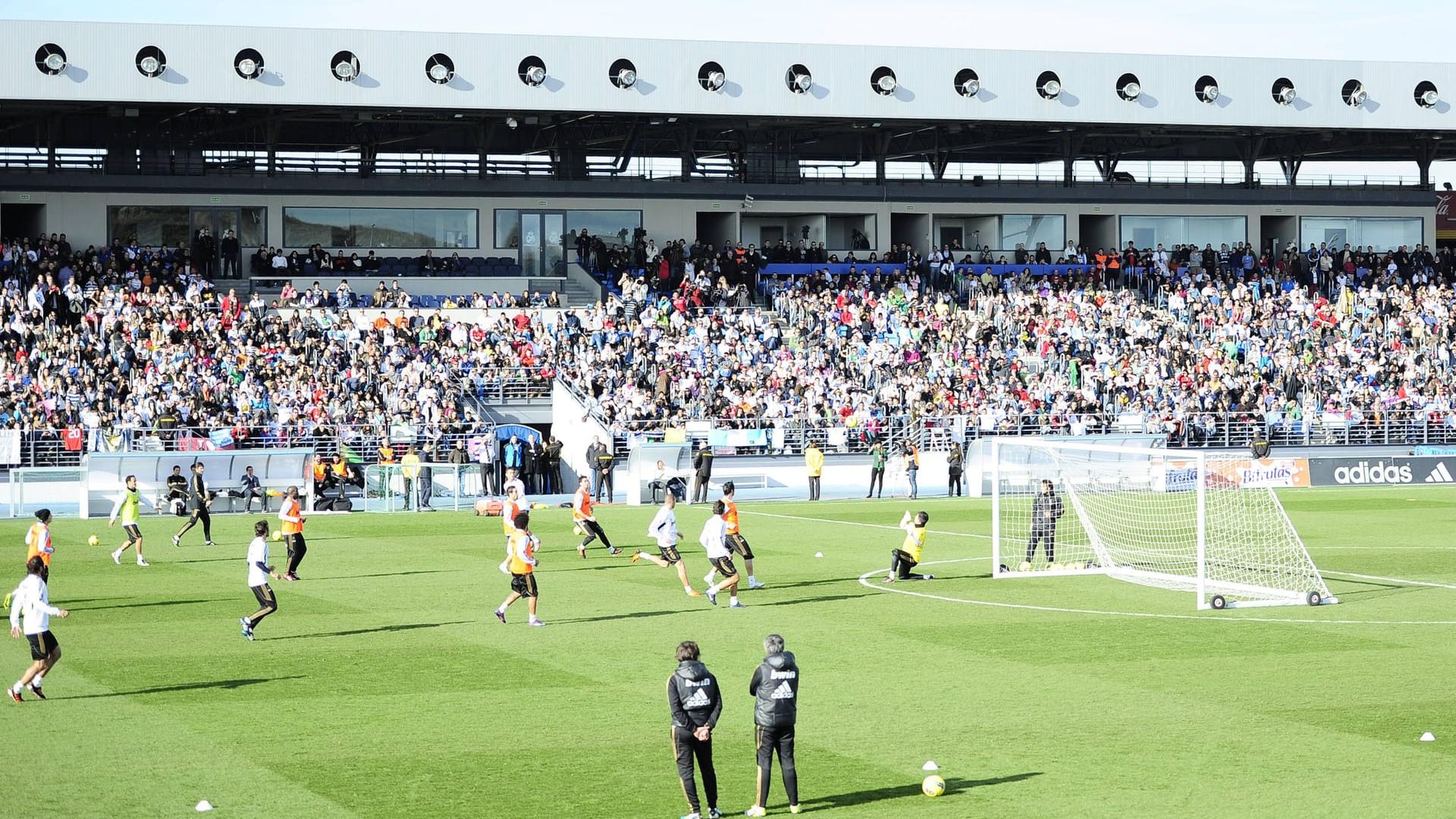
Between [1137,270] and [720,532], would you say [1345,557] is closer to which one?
[720,532]

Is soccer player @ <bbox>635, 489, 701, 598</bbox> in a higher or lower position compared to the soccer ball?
higher

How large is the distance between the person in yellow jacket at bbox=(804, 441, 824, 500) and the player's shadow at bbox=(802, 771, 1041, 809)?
31.7 m

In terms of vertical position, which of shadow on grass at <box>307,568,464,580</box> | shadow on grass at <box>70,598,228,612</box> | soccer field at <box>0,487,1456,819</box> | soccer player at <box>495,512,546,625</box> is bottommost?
soccer field at <box>0,487,1456,819</box>

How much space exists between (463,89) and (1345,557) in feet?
113

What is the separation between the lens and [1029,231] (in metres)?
63.7

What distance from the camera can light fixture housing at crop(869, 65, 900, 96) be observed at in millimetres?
58250

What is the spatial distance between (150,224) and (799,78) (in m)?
22.1

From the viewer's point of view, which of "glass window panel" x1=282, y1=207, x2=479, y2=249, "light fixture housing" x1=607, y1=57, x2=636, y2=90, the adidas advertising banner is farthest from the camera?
"glass window panel" x1=282, y1=207, x2=479, y2=249

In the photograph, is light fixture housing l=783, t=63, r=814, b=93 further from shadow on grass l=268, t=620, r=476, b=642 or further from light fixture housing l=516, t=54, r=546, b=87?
shadow on grass l=268, t=620, r=476, b=642

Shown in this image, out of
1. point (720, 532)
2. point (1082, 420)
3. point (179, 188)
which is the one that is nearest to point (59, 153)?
point (179, 188)

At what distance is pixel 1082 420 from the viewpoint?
49.4 metres

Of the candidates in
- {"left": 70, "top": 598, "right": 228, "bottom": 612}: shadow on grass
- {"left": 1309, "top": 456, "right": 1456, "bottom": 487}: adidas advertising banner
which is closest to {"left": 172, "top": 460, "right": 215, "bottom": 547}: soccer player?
{"left": 70, "top": 598, "right": 228, "bottom": 612}: shadow on grass

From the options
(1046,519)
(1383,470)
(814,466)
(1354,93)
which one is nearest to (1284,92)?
(1354,93)

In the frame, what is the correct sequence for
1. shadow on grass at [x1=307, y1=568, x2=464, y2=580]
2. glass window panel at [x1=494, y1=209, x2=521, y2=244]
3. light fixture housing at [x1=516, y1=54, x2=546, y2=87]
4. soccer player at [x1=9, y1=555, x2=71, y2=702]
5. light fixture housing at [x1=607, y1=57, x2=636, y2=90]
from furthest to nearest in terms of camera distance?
1. glass window panel at [x1=494, y1=209, x2=521, y2=244]
2. light fixture housing at [x1=607, y1=57, x2=636, y2=90]
3. light fixture housing at [x1=516, y1=54, x2=546, y2=87]
4. shadow on grass at [x1=307, y1=568, x2=464, y2=580]
5. soccer player at [x1=9, y1=555, x2=71, y2=702]
